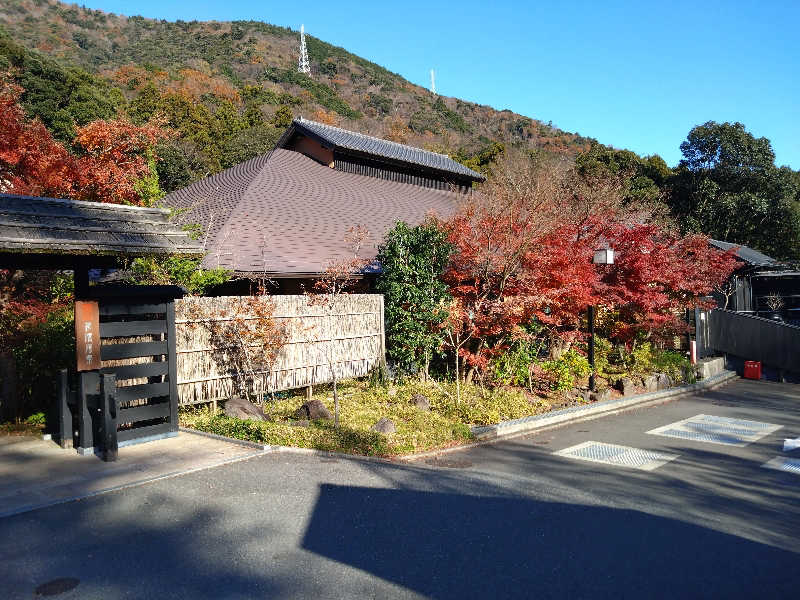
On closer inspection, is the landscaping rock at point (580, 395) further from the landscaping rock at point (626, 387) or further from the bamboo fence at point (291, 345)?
the bamboo fence at point (291, 345)

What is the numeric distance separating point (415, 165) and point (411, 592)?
70.5ft

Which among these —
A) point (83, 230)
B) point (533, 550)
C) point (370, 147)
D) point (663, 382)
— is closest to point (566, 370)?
point (663, 382)

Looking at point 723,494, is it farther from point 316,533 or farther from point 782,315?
point 782,315

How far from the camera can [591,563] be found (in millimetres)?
4723

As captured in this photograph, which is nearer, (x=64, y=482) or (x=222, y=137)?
(x=64, y=482)

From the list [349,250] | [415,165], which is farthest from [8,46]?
[349,250]

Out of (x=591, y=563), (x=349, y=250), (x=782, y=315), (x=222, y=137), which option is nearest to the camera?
(x=591, y=563)

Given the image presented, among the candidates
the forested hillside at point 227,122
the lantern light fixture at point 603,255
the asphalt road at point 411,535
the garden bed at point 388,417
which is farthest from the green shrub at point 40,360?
the lantern light fixture at point 603,255

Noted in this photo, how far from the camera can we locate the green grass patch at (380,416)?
828 cm

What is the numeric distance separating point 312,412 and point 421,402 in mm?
2175

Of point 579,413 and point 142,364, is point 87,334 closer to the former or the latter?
point 142,364

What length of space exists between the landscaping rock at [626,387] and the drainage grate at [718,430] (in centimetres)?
232

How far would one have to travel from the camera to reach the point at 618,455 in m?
8.80

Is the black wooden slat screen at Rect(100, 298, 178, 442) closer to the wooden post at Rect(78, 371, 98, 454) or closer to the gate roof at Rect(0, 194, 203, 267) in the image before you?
the wooden post at Rect(78, 371, 98, 454)
